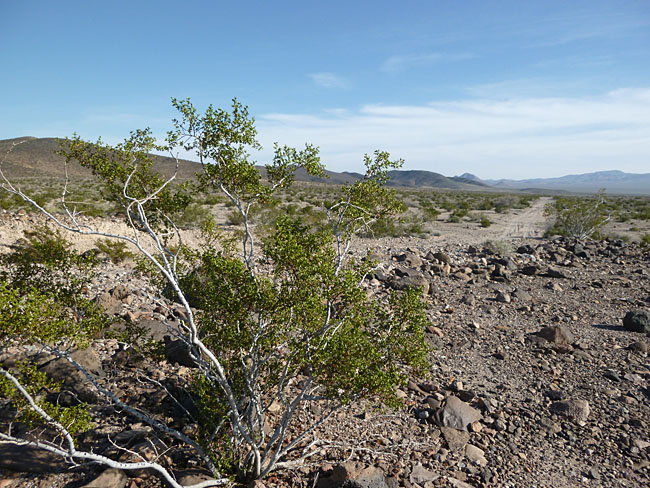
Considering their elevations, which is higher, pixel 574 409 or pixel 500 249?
pixel 500 249

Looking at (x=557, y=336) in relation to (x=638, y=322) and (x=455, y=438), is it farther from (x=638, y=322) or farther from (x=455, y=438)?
(x=455, y=438)

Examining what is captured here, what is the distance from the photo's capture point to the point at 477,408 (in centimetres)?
728

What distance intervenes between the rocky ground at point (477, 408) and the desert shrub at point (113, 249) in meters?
1.69

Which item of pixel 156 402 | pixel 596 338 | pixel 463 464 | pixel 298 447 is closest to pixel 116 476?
pixel 156 402

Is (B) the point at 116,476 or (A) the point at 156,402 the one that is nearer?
(B) the point at 116,476

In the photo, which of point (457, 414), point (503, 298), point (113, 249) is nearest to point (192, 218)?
point (113, 249)

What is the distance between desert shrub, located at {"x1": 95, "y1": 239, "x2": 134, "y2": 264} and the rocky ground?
1.69 m

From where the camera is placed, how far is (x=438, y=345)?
32.5 ft

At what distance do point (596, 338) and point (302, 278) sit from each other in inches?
381

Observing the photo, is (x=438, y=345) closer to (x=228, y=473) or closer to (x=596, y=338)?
(x=596, y=338)

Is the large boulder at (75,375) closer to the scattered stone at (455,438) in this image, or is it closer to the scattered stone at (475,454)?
the scattered stone at (455,438)

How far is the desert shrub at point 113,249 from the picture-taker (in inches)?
598

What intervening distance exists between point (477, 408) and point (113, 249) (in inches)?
549

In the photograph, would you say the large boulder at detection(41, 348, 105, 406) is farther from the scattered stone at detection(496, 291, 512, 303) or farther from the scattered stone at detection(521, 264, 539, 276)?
the scattered stone at detection(521, 264, 539, 276)
